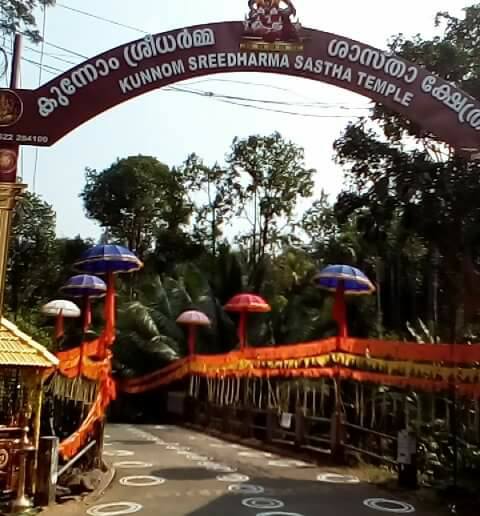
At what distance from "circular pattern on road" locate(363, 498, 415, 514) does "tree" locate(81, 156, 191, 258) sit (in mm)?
22271

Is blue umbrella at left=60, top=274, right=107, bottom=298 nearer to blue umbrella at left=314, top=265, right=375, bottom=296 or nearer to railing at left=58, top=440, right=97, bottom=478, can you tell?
blue umbrella at left=314, top=265, right=375, bottom=296

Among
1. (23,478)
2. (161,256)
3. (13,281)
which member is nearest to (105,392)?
(23,478)

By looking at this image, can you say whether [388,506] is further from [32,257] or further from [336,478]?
[32,257]

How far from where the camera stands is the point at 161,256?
29.7 metres

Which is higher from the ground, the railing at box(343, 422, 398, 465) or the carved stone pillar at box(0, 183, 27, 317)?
the carved stone pillar at box(0, 183, 27, 317)

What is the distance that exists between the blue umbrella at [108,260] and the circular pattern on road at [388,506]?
4791mm

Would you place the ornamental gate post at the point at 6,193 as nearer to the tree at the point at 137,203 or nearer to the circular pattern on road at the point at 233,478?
the circular pattern on road at the point at 233,478

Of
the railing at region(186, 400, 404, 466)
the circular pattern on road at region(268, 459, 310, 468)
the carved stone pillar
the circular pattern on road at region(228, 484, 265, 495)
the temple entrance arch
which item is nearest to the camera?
the carved stone pillar

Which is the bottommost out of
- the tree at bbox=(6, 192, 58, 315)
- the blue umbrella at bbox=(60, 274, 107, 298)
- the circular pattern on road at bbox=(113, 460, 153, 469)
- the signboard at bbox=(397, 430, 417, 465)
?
the circular pattern on road at bbox=(113, 460, 153, 469)

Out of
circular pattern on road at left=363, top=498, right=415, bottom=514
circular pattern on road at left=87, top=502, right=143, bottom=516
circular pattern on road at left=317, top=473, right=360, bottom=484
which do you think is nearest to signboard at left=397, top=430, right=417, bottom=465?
circular pattern on road at left=363, top=498, right=415, bottom=514

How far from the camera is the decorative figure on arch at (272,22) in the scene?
297 inches

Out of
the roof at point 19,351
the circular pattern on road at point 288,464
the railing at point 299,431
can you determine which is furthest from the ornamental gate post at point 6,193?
the railing at point 299,431

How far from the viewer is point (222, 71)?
7.65 metres

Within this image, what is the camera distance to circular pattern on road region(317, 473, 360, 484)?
957 centimetres
